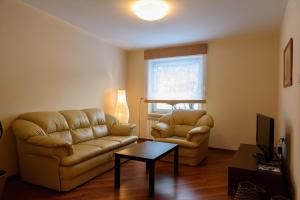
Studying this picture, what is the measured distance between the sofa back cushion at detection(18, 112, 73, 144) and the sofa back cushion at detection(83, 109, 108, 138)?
0.53 meters

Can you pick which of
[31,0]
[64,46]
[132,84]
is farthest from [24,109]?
[132,84]

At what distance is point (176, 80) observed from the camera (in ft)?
15.3

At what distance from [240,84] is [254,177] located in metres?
2.32

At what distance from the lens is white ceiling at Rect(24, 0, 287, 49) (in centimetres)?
261

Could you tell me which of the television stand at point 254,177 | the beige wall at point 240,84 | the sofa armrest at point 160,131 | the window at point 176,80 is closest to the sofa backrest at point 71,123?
the sofa armrest at point 160,131

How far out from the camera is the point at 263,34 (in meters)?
3.74

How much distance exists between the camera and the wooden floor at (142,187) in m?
2.27

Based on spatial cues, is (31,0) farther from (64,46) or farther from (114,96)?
(114,96)

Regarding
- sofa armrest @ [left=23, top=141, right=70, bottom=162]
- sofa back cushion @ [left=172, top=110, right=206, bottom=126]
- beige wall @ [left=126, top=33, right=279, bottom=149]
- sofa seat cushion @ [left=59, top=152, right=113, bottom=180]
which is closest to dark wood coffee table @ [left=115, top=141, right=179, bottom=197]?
sofa seat cushion @ [left=59, top=152, right=113, bottom=180]

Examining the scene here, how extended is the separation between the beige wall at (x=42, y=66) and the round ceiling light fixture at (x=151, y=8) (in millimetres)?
1475

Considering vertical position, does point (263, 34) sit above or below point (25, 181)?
above

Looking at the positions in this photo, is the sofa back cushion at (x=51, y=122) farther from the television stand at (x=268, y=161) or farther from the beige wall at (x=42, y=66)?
the television stand at (x=268, y=161)

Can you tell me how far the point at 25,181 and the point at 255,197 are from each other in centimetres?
272

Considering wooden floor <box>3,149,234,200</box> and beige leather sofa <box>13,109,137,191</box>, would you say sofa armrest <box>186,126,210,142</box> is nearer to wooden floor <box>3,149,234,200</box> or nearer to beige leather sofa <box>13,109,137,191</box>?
wooden floor <box>3,149,234,200</box>
